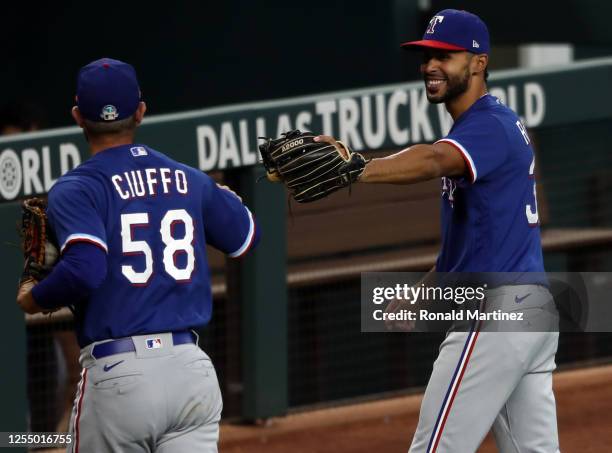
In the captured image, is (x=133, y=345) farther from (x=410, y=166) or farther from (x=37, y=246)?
(x=410, y=166)

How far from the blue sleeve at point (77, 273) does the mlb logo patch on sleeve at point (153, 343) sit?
20 cm

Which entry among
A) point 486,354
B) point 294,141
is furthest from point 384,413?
point 294,141

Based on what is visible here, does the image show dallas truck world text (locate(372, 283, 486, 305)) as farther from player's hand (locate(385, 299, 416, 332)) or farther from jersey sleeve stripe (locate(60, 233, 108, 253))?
jersey sleeve stripe (locate(60, 233, 108, 253))

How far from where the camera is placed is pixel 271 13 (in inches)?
342

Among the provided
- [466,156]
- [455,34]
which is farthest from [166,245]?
[455,34]

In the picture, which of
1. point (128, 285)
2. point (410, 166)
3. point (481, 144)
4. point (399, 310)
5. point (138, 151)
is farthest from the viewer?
point (399, 310)

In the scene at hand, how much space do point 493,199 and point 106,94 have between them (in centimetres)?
115

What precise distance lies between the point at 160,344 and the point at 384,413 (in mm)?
2909

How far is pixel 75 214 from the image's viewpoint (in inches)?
145

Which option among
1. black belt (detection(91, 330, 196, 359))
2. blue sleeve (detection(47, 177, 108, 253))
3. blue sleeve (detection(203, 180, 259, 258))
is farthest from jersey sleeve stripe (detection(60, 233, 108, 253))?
blue sleeve (detection(203, 180, 259, 258))

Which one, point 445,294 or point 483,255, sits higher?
point 483,255

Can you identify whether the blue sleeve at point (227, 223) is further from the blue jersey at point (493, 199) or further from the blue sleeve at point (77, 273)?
the blue jersey at point (493, 199)

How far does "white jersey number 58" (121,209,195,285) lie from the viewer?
12.2ft

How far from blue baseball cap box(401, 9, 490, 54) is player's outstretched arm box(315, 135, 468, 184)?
1.34 feet
